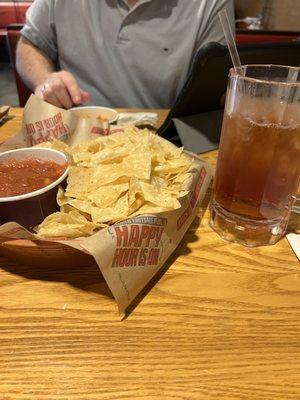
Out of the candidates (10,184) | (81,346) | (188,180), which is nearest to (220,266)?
(188,180)

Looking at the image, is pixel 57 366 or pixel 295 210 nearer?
pixel 57 366

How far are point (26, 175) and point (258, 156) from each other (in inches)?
19.9

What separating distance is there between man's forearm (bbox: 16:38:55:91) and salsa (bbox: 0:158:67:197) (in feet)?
3.30

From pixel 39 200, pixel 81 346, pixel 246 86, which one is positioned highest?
pixel 246 86

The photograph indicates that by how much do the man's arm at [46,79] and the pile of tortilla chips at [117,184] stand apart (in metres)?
0.44

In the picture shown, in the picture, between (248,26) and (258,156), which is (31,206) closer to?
(258,156)

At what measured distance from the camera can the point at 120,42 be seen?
1.65 m

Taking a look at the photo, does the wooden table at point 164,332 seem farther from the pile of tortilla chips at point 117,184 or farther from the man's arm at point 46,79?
the man's arm at point 46,79

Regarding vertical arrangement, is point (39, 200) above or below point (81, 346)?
above

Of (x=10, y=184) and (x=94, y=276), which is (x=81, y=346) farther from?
(x=10, y=184)

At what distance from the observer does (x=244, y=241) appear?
0.74m

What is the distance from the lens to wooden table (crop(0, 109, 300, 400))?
46cm

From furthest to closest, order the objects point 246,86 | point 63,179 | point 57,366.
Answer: point 63,179, point 246,86, point 57,366

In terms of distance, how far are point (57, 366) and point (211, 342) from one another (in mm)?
232
